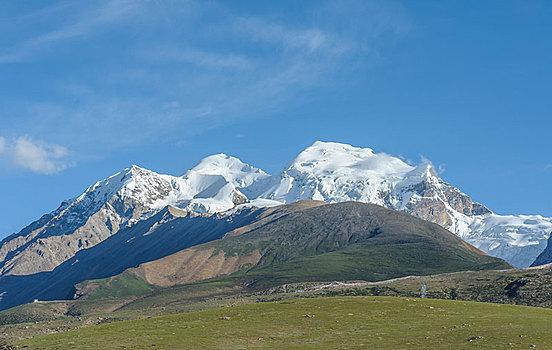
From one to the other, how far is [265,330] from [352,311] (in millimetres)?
12571

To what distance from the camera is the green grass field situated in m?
73.2

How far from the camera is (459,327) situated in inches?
3120

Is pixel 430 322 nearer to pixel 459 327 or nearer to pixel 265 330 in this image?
pixel 459 327

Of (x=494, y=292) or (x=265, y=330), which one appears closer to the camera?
(x=265, y=330)

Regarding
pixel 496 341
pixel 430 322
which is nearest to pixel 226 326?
pixel 430 322

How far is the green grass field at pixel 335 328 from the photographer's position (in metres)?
73.2

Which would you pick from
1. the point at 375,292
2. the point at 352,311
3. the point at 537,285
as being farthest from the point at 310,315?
the point at 375,292

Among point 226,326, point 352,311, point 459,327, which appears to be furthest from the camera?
point 352,311

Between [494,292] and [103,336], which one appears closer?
[103,336]

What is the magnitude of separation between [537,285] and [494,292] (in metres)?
8.76

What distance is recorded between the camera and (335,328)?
81.4m

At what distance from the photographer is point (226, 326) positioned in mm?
85062

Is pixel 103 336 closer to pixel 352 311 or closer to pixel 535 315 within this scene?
pixel 352 311

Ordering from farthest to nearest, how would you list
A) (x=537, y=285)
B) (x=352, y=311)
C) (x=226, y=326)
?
(x=537, y=285), (x=352, y=311), (x=226, y=326)
